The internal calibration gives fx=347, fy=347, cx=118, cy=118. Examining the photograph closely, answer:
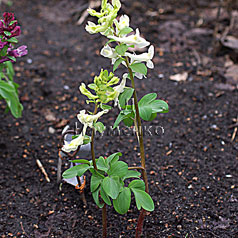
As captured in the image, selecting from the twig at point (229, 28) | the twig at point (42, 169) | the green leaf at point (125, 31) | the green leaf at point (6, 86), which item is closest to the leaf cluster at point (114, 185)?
the green leaf at point (125, 31)

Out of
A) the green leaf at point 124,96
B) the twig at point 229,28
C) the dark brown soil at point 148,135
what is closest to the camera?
the green leaf at point 124,96

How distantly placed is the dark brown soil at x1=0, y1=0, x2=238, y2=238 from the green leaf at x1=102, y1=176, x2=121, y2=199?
23.1 inches

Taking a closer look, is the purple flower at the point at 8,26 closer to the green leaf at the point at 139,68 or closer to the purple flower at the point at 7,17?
the purple flower at the point at 7,17

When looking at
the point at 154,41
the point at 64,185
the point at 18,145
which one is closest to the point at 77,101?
the point at 18,145

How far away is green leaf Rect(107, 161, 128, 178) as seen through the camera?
172 cm

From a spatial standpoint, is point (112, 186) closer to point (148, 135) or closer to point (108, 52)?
point (108, 52)

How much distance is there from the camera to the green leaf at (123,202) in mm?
1701

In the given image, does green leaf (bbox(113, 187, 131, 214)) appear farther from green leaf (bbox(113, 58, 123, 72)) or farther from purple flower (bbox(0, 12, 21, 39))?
purple flower (bbox(0, 12, 21, 39))

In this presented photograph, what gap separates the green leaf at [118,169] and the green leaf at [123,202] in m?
0.09

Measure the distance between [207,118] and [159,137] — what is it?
48cm

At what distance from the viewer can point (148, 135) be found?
285cm

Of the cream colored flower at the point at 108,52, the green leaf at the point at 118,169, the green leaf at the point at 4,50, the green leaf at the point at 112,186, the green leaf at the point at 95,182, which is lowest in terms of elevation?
the green leaf at the point at 95,182

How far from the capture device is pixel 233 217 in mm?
2191

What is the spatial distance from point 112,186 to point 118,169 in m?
0.10
